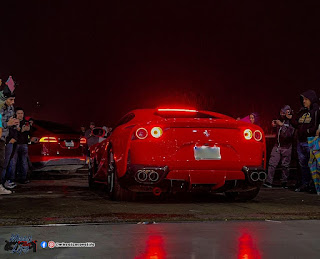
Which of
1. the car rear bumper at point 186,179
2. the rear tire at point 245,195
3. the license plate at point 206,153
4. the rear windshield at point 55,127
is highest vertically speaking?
the rear windshield at point 55,127

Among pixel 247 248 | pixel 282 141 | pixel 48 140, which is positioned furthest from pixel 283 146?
pixel 247 248

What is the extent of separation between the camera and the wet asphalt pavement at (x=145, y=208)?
5512 mm

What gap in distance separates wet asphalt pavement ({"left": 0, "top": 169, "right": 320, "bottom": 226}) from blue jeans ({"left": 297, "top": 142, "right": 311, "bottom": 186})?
39.4 inches

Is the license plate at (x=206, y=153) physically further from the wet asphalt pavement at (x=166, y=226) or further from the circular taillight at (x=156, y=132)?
the wet asphalt pavement at (x=166, y=226)

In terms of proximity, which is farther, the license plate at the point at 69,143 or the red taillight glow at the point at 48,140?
the license plate at the point at 69,143

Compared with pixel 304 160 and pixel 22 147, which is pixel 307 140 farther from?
pixel 22 147

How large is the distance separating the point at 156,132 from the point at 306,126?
364 cm

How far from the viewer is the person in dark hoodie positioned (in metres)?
9.23

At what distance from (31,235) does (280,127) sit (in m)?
7.47

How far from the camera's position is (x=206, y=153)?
6914 mm

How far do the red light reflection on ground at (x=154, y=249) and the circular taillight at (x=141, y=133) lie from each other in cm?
264

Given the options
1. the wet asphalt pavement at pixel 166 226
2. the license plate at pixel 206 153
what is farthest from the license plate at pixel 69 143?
the license plate at pixel 206 153

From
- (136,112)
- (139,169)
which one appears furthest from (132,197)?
(136,112)

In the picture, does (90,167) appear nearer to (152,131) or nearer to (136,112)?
(136,112)
